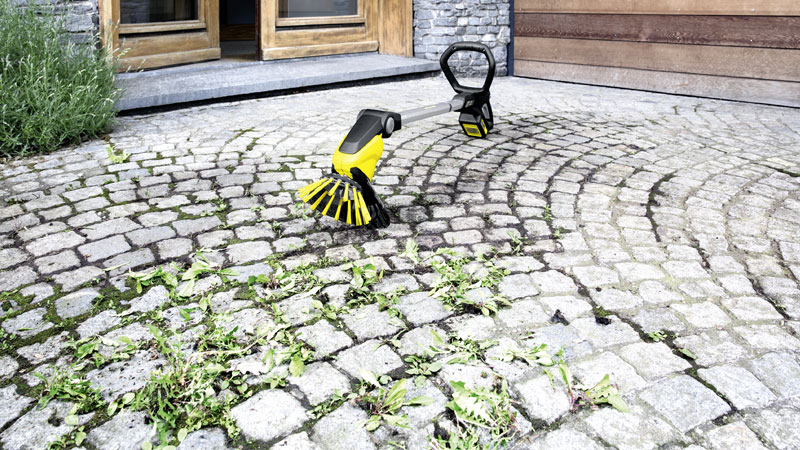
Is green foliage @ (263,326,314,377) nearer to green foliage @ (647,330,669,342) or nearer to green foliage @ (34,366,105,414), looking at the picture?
green foliage @ (34,366,105,414)

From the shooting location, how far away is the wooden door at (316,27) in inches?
270

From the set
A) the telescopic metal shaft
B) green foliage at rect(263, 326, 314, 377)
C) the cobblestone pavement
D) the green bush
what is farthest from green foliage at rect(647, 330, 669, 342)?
the green bush

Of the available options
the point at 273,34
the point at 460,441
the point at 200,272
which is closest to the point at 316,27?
the point at 273,34

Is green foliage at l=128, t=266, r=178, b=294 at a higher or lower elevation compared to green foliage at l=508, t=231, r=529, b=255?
lower

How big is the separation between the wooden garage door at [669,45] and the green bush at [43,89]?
451 cm

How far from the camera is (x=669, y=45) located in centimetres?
632

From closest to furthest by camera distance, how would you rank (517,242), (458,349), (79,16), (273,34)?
(458,349), (517,242), (79,16), (273,34)

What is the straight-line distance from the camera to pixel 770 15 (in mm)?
5637

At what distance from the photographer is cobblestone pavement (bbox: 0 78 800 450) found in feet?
6.11

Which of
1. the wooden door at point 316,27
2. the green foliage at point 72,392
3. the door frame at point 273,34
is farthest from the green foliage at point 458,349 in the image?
the wooden door at point 316,27

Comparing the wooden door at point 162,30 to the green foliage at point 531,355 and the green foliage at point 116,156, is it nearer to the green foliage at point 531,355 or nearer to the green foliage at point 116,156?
Result: the green foliage at point 116,156

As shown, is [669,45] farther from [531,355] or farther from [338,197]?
[531,355]

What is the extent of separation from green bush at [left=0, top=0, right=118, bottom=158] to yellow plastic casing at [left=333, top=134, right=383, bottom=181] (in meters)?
2.25

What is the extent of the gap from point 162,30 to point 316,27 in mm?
1651
